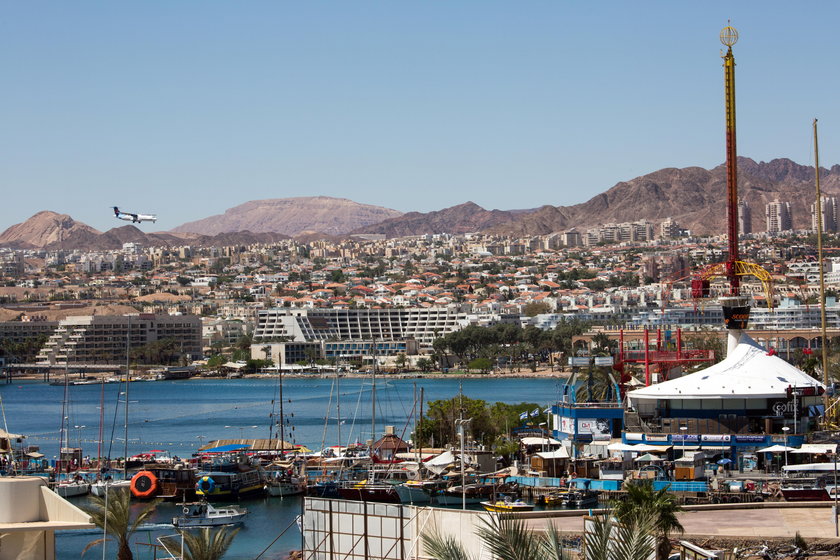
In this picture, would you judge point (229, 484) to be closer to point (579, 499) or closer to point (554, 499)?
point (554, 499)

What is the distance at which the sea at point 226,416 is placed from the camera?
1224 inches

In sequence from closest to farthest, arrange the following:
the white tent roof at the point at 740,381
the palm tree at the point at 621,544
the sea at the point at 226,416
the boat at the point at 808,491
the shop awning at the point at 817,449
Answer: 1. the palm tree at the point at 621,544
2. the boat at the point at 808,491
3. the sea at the point at 226,416
4. the shop awning at the point at 817,449
5. the white tent roof at the point at 740,381

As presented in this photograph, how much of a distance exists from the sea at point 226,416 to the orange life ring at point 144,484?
63 cm

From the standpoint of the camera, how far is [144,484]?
3603 centimetres

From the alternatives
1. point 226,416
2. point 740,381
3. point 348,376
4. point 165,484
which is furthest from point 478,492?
point 348,376

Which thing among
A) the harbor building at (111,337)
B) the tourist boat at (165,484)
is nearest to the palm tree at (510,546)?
the tourist boat at (165,484)

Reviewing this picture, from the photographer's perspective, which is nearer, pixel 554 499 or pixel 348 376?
pixel 554 499

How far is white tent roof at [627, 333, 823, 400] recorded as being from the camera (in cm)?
3484

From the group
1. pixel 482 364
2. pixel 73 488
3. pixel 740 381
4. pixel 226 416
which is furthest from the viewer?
pixel 482 364

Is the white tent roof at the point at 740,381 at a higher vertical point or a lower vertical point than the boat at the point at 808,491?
higher

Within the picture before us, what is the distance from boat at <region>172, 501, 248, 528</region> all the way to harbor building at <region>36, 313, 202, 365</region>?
338 feet

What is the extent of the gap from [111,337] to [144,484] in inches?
4196

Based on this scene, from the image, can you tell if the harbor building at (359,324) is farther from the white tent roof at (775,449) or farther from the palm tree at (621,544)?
the palm tree at (621,544)

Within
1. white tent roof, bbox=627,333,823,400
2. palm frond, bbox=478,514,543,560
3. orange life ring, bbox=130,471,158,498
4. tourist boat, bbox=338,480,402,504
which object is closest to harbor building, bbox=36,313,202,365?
orange life ring, bbox=130,471,158,498
